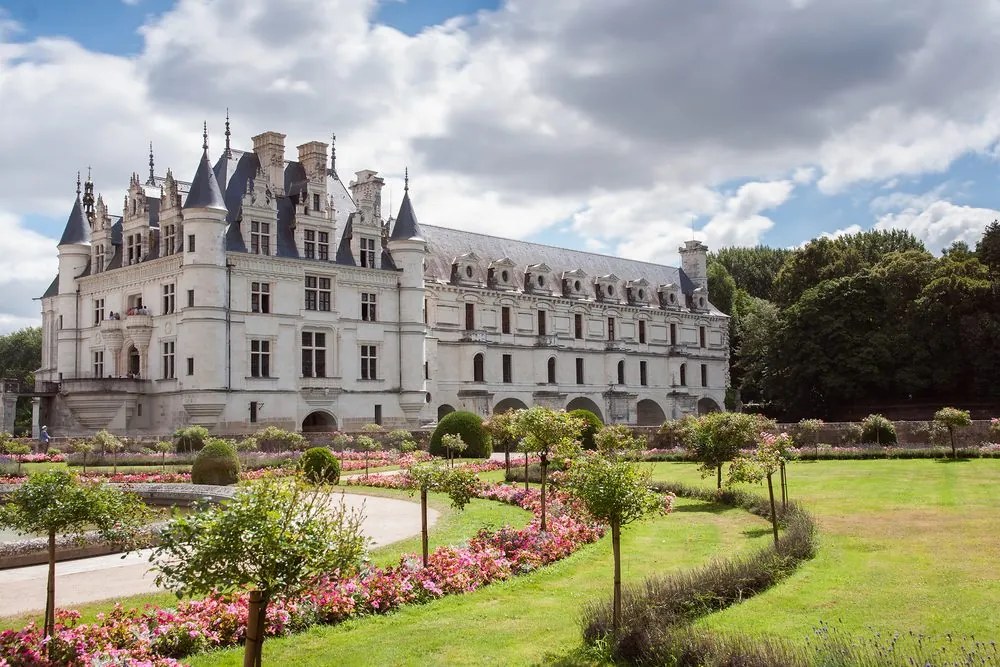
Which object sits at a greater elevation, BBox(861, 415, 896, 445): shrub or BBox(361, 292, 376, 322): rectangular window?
BBox(361, 292, 376, 322): rectangular window

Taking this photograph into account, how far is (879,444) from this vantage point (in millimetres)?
31094

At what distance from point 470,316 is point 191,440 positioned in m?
19.8

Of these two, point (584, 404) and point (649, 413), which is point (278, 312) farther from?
point (649, 413)

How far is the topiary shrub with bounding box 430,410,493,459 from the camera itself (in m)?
34.0

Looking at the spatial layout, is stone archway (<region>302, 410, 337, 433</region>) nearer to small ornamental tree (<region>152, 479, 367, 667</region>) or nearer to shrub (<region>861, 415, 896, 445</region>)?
shrub (<region>861, 415, 896, 445</region>)

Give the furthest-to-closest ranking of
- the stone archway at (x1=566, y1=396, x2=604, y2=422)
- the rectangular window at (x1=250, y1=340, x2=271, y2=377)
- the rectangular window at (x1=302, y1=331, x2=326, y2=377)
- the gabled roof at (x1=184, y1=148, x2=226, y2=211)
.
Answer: the stone archway at (x1=566, y1=396, x2=604, y2=422) → the rectangular window at (x1=302, y1=331, x2=326, y2=377) → the rectangular window at (x1=250, y1=340, x2=271, y2=377) → the gabled roof at (x1=184, y1=148, x2=226, y2=211)

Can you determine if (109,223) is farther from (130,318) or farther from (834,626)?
(834,626)

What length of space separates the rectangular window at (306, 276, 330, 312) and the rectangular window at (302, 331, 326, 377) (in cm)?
122

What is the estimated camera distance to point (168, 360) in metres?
40.3

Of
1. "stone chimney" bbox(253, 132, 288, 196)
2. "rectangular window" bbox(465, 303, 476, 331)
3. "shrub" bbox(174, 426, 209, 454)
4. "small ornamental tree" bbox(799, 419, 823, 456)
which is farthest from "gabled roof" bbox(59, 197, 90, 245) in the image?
"small ornamental tree" bbox(799, 419, 823, 456)

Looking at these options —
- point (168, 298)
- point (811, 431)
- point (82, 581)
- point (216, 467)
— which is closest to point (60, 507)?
point (82, 581)

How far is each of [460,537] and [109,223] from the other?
113ft

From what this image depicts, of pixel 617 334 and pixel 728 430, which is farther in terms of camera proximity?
pixel 617 334

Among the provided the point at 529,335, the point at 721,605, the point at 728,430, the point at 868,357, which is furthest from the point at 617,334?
the point at 721,605
